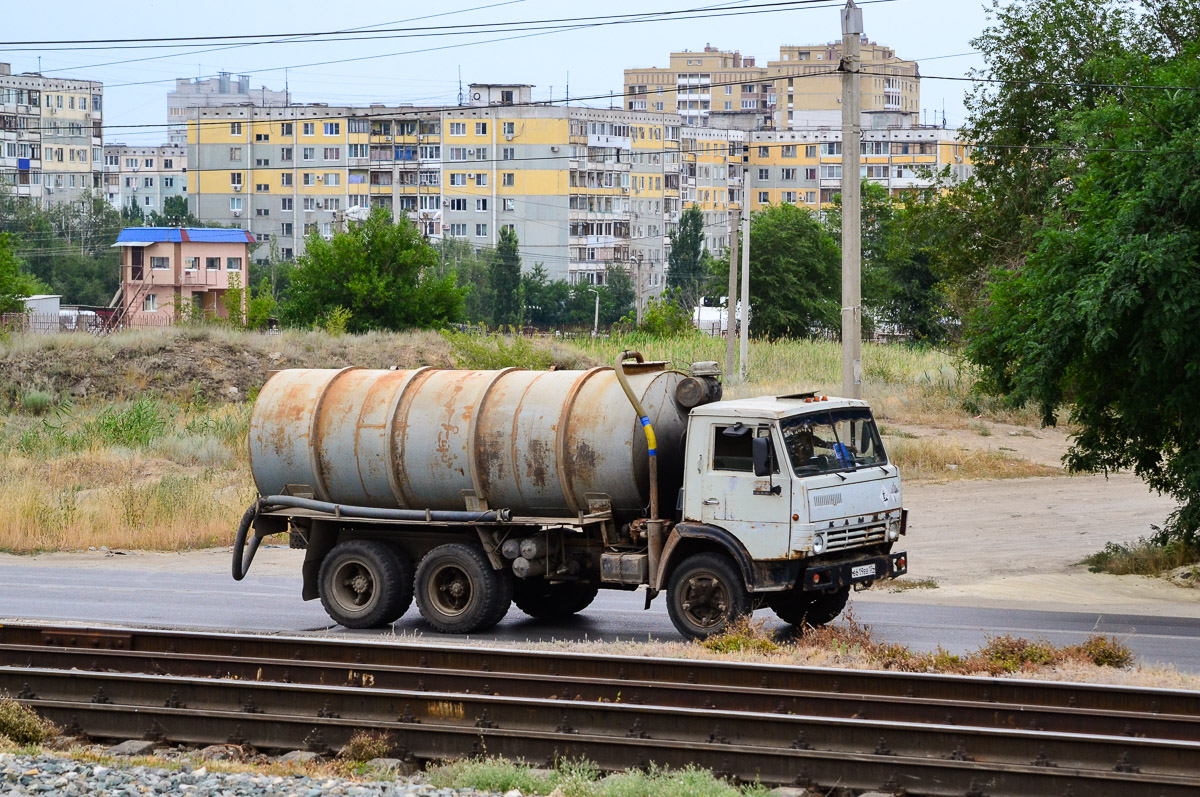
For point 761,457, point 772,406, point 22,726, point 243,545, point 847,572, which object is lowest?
point 22,726

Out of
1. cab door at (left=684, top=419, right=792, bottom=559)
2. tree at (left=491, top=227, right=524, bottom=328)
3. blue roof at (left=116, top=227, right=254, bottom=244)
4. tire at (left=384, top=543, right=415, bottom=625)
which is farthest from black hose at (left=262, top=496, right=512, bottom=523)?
tree at (left=491, top=227, right=524, bottom=328)

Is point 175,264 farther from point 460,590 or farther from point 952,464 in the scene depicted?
point 460,590

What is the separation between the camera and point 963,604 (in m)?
16.9

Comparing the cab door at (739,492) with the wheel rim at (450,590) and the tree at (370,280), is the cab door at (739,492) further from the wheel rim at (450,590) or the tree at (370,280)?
the tree at (370,280)

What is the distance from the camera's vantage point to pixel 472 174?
4227 inches

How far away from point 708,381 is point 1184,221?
7073mm

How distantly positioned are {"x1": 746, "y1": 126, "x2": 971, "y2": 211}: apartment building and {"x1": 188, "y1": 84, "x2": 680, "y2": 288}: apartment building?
1723 centimetres

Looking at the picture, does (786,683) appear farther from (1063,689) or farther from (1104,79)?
(1104,79)

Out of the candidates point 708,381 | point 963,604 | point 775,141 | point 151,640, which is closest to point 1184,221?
point 963,604

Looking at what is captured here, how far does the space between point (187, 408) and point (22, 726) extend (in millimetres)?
34481

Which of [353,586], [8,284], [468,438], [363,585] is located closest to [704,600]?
[468,438]

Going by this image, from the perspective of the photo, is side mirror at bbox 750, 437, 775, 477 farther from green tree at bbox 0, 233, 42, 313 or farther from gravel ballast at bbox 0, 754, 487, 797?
green tree at bbox 0, 233, 42, 313

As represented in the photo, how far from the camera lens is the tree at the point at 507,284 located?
92.0 m

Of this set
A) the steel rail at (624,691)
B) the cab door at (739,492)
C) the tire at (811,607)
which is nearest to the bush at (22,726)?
the steel rail at (624,691)
